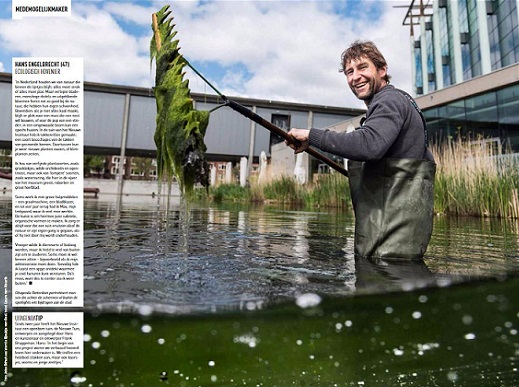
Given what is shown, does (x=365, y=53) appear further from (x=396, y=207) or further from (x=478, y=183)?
(x=478, y=183)

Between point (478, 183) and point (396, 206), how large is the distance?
4413mm

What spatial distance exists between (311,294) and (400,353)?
287 mm

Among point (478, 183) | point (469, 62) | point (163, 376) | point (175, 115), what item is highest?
point (469, 62)

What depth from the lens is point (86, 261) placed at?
175 centimetres

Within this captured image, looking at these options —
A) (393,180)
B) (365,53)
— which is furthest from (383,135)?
(365,53)

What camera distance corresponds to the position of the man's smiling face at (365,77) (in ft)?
6.37

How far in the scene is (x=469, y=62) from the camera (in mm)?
20188

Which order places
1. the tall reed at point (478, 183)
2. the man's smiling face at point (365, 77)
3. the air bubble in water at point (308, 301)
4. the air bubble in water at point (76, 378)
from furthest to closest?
the tall reed at point (478, 183) → the man's smiling face at point (365, 77) → the air bubble in water at point (308, 301) → the air bubble in water at point (76, 378)

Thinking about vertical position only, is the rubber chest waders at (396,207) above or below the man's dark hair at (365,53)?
below

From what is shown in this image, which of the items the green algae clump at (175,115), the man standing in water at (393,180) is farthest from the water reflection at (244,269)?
the green algae clump at (175,115)

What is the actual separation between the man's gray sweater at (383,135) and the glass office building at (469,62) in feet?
16.9

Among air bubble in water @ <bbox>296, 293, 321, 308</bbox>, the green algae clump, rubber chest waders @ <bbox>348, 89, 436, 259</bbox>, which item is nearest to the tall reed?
rubber chest waders @ <bbox>348, 89, 436, 259</bbox>

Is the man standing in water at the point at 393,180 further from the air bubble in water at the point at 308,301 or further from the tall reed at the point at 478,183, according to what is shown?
the tall reed at the point at 478,183

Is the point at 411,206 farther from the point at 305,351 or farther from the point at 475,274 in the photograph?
the point at 305,351
